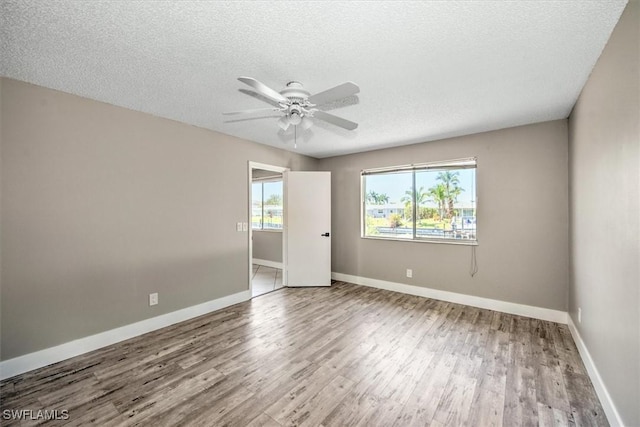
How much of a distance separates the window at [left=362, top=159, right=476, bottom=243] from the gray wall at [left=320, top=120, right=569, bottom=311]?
0.13 m

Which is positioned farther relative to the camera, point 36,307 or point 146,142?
point 146,142

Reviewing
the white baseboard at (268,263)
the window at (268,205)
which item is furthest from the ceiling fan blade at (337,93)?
the white baseboard at (268,263)

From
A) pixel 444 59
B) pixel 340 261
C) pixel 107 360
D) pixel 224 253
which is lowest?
pixel 107 360

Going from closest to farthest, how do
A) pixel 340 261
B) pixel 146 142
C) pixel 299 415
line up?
pixel 299 415 < pixel 146 142 < pixel 340 261

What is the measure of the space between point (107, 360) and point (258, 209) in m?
4.52

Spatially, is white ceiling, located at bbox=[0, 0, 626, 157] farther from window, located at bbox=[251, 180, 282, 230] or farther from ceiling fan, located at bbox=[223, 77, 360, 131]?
window, located at bbox=[251, 180, 282, 230]

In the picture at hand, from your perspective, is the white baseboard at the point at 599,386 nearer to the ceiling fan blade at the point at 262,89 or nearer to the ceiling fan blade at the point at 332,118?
the ceiling fan blade at the point at 332,118

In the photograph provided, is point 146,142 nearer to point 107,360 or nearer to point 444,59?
point 107,360

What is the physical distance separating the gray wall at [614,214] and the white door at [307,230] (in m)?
3.34

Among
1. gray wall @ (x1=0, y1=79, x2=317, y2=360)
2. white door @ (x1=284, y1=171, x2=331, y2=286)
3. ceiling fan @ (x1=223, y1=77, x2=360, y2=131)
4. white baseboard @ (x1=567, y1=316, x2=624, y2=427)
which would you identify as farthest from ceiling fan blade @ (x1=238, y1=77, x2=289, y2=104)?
white baseboard @ (x1=567, y1=316, x2=624, y2=427)

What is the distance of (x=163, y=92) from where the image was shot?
2504 millimetres

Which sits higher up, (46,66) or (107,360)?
(46,66)

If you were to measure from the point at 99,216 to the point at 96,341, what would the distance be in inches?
48.3

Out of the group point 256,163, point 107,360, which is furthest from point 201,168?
point 107,360
